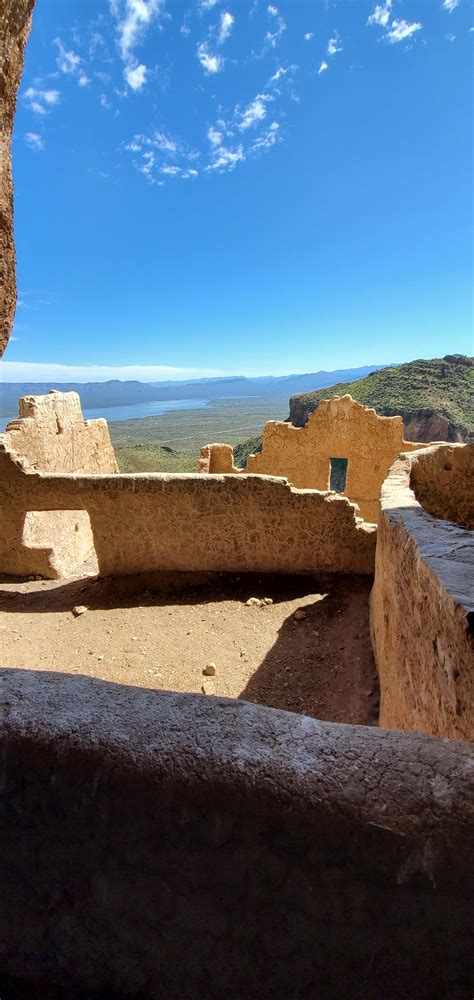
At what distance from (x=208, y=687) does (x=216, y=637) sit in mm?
967

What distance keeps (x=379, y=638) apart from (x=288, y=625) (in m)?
1.77

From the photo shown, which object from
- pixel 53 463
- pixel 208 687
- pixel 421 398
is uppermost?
pixel 421 398

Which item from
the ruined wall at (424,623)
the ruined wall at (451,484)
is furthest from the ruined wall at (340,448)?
the ruined wall at (424,623)

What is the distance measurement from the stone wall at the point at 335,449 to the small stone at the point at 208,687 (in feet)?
26.5

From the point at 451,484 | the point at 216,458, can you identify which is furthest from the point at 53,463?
the point at 451,484

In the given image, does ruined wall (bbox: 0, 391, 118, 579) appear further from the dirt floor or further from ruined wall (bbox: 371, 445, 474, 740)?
ruined wall (bbox: 371, 445, 474, 740)

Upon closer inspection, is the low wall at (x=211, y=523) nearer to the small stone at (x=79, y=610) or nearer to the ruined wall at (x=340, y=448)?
the small stone at (x=79, y=610)

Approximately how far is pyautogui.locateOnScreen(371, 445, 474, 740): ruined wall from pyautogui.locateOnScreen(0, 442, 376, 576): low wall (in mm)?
2343

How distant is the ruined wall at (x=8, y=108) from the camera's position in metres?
2.06

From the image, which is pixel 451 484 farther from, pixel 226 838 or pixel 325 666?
pixel 226 838

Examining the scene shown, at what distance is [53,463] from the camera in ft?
32.9

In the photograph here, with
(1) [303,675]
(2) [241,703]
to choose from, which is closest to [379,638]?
(1) [303,675]

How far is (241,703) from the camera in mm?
1526

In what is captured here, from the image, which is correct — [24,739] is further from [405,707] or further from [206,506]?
[206,506]
